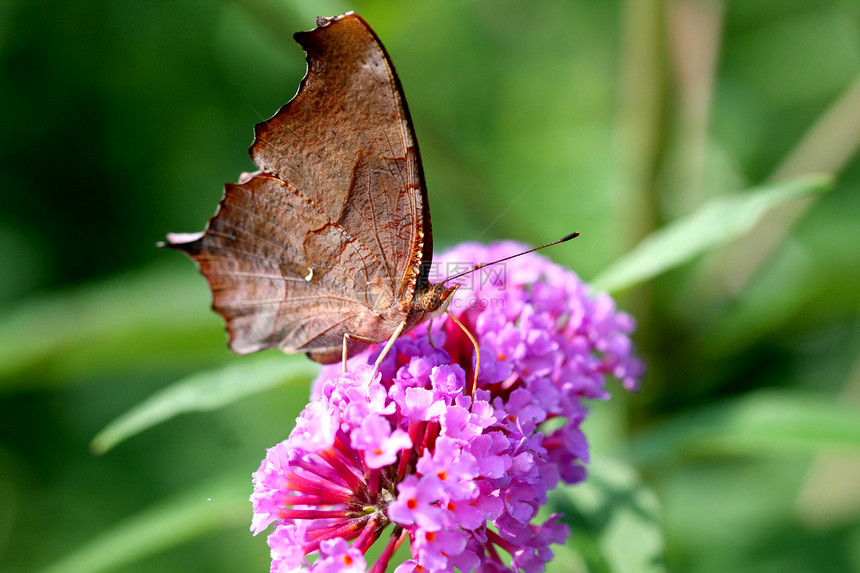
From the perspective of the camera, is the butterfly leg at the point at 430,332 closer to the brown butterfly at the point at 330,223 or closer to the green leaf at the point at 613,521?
the brown butterfly at the point at 330,223

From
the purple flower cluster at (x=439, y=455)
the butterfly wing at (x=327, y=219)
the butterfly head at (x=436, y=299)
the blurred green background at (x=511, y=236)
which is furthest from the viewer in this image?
the blurred green background at (x=511, y=236)

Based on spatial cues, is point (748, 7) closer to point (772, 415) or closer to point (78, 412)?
point (772, 415)

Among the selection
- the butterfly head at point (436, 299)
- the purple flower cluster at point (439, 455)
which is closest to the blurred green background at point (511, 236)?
the purple flower cluster at point (439, 455)

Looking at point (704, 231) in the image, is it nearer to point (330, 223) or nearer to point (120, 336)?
point (330, 223)

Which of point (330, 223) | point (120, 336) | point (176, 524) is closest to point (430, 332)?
point (330, 223)

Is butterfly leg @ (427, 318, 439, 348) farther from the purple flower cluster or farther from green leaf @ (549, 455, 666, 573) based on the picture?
green leaf @ (549, 455, 666, 573)

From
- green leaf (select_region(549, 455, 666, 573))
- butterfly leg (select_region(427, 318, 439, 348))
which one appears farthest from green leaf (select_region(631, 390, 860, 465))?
butterfly leg (select_region(427, 318, 439, 348))

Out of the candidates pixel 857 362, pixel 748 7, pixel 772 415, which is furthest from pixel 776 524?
pixel 748 7
